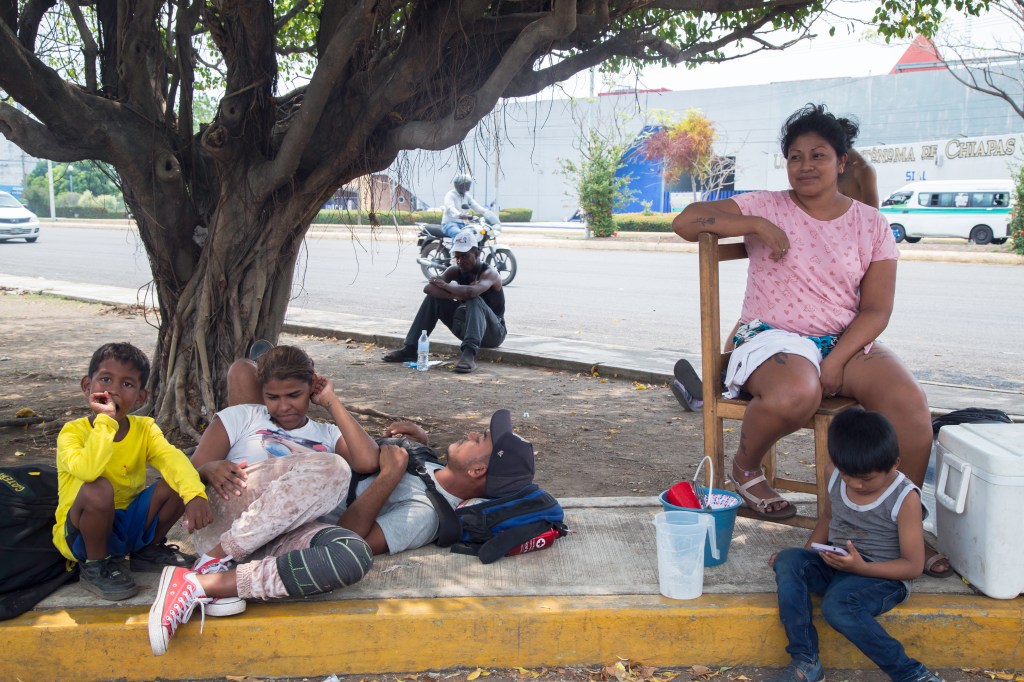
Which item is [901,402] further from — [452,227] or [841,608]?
[452,227]

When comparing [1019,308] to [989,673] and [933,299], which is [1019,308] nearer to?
[933,299]

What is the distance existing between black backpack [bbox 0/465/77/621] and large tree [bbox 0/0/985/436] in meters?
2.10

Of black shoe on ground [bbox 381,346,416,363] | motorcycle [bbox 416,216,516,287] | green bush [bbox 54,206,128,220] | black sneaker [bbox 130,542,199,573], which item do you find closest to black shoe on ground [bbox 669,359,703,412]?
black shoe on ground [bbox 381,346,416,363]

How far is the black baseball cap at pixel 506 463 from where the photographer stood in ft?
11.9

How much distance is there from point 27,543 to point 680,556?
2246mm

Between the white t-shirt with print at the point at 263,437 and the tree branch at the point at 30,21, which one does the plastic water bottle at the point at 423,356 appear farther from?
the white t-shirt with print at the point at 263,437

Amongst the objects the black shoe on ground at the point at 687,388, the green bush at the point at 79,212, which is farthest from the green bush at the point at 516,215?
the black shoe on ground at the point at 687,388

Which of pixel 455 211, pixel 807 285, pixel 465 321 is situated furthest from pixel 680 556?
pixel 455 211

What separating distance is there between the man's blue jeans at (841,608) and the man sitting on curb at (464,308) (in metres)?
5.25

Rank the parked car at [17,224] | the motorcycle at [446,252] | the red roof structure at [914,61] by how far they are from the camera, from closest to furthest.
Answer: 1. the motorcycle at [446,252]
2. the parked car at [17,224]
3. the red roof structure at [914,61]

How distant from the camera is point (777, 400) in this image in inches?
143

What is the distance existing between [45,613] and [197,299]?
2.68 m

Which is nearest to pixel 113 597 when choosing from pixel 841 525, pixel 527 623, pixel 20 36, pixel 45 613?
pixel 45 613

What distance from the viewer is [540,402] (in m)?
6.98
